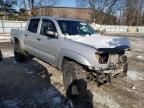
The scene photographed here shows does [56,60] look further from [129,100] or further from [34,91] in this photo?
[129,100]

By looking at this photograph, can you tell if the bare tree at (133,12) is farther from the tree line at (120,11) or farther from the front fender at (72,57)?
the front fender at (72,57)

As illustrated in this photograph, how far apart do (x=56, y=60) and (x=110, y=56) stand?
5.38ft

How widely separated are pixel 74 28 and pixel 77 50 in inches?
57.3

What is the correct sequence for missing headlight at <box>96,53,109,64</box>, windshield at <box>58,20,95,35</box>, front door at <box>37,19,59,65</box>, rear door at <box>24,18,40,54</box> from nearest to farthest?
missing headlight at <box>96,53,109,64</box> < front door at <box>37,19,59,65</box> < windshield at <box>58,20,95,35</box> < rear door at <box>24,18,40,54</box>

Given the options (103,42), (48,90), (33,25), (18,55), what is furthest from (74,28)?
(18,55)

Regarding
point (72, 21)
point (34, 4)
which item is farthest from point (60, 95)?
point (34, 4)

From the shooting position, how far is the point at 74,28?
6875mm

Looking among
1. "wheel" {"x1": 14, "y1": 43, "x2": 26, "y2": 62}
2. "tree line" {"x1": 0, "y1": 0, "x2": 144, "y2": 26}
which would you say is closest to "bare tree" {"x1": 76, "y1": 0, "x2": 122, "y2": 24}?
"tree line" {"x1": 0, "y1": 0, "x2": 144, "y2": 26}

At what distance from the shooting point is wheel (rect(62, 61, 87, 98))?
18.0 ft

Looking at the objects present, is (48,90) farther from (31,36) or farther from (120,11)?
(120,11)

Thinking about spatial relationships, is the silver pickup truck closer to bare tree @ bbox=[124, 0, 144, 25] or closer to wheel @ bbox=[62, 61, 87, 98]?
wheel @ bbox=[62, 61, 87, 98]

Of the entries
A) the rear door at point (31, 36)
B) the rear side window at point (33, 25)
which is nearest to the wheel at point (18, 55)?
the rear door at point (31, 36)

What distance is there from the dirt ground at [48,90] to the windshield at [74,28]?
151cm

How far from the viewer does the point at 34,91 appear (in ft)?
19.9
